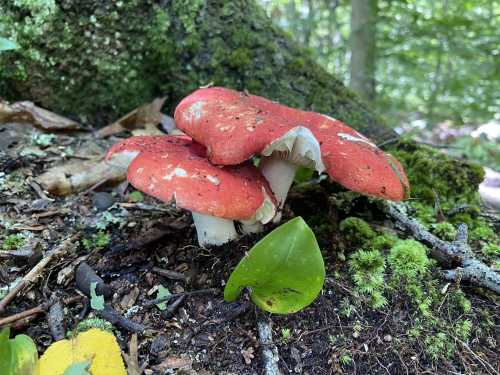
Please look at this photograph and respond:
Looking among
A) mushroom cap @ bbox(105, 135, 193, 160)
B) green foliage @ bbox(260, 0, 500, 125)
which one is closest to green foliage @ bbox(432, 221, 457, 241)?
mushroom cap @ bbox(105, 135, 193, 160)

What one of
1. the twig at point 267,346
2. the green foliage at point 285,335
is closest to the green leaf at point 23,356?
the twig at point 267,346

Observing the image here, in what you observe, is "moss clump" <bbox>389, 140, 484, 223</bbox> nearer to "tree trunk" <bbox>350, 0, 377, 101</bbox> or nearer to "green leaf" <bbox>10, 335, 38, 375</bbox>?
"green leaf" <bbox>10, 335, 38, 375</bbox>

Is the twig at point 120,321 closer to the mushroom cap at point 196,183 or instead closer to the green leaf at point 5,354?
the green leaf at point 5,354

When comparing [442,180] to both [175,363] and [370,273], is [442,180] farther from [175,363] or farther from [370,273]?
[175,363]

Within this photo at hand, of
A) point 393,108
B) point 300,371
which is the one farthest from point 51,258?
point 393,108

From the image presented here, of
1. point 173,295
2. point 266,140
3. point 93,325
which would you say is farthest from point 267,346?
point 266,140

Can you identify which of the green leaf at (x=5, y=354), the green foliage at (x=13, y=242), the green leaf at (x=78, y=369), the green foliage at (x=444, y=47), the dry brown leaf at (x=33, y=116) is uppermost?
the dry brown leaf at (x=33, y=116)

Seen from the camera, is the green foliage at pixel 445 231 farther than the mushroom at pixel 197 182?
Yes
